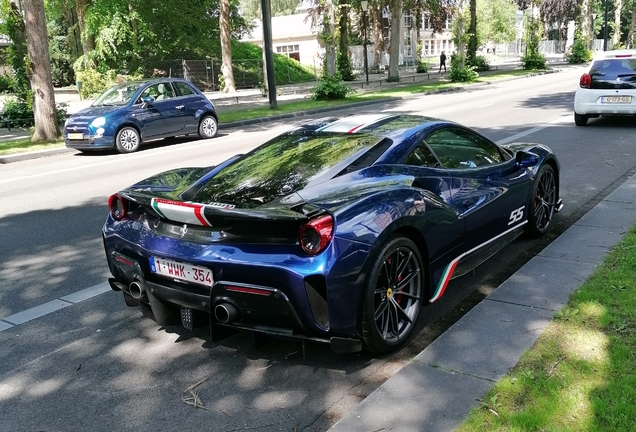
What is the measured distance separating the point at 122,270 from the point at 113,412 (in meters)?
1.00

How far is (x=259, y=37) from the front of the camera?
2808 inches

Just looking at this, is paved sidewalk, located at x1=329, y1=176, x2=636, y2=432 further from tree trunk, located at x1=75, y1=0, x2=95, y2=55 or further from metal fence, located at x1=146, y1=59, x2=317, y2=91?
metal fence, located at x1=146, y1=59, x2=317, y2=91

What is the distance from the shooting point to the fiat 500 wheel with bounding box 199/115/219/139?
16.2m

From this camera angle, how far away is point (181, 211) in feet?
11.9

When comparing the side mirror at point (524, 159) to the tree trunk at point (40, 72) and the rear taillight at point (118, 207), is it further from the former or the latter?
the tree trunk at point (40, 72)

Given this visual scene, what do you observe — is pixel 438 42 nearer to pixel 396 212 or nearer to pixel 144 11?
pixel 144 11

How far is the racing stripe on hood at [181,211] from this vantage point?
3.59 m

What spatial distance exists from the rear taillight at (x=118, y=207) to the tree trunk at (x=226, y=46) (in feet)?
94.7

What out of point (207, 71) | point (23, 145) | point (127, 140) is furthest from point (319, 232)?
point (207, 71)

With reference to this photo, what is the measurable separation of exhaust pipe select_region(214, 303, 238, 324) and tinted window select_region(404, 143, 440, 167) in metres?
1.65

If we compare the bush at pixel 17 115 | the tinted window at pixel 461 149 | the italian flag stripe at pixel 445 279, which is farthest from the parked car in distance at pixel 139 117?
the italian flag stripe at pixel 445 279

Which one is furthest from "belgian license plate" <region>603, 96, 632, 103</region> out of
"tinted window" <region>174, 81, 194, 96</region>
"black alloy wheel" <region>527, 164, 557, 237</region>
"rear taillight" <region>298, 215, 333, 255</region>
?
"rear taillight" <region>298, 215, 333, 255</region>

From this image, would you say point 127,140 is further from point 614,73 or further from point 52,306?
point 614,73

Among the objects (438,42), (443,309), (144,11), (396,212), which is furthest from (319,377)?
(438,42)
